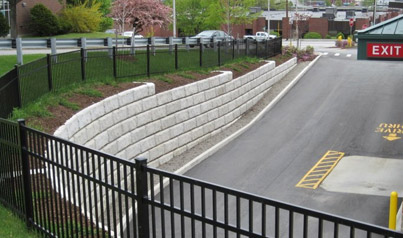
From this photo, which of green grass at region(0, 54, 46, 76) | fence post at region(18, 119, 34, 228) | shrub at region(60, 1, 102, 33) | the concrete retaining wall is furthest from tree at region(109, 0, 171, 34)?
fence post at region(18, 119, 34, 228)

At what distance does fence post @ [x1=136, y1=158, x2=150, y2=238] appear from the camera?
4.96m

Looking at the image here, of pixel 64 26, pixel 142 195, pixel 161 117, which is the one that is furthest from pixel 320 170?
pixel 64 26

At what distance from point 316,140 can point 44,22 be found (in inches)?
1073

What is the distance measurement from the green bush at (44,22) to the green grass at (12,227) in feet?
116

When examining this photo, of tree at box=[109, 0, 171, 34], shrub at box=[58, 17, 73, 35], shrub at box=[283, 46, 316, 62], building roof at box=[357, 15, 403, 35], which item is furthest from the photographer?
shrub at box=[58, 17, 73, 35]

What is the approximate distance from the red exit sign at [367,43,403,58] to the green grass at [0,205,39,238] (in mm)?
12346

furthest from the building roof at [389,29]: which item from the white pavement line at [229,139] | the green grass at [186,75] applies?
the green grass at [186,75]

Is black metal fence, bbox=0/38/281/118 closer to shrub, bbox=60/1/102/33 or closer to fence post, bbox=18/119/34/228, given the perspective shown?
fence post, bbox=18/119/34/228

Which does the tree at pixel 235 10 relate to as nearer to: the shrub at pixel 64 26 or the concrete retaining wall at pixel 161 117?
the shrub at pixel 64 26

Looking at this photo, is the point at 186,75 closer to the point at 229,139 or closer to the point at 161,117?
the point at 229,139

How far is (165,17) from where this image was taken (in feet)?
99.7

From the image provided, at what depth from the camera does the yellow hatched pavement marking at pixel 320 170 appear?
645 inches

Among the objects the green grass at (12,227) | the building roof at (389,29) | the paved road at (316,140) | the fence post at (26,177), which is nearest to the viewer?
the green grass at (12,227)

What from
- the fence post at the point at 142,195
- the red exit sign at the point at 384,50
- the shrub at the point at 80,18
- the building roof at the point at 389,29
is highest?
the shrub at the point at 80,18
